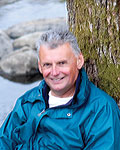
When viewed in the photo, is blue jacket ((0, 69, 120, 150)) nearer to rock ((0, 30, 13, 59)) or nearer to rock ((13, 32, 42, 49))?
rock ((0, 30, 13, 59))

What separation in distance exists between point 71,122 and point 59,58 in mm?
461

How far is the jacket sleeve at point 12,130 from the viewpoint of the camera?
227 cm

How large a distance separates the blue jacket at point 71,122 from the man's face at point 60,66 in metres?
0.08

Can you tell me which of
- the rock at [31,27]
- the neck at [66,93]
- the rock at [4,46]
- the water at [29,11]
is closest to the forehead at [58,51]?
the neck at [66,93]

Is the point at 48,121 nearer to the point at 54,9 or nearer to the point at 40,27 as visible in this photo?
the point at 40,27

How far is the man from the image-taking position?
73.6 inches

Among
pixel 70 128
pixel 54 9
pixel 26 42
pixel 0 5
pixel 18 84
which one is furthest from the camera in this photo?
pixel 0 5

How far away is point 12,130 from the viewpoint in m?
2.29

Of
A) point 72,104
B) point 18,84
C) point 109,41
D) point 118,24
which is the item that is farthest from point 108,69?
point 18,84

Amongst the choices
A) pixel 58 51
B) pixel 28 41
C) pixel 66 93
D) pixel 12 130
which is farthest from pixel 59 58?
pixel 28 41

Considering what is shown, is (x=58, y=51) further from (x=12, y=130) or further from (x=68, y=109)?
(x=12, y=130)

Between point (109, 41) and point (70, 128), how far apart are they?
Answer: 779 millimetres

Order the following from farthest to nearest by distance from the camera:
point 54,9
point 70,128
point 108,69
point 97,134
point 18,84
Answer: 1. point 54,9
2. point 18,84
3. point 108,69
4. point 70,128
5. point 97,134

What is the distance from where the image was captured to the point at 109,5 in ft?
7.04
